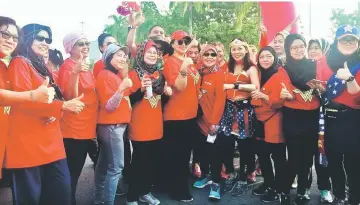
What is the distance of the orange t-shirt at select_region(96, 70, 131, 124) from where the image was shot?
354cm

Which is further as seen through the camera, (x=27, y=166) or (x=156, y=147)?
(x=156, y=147)

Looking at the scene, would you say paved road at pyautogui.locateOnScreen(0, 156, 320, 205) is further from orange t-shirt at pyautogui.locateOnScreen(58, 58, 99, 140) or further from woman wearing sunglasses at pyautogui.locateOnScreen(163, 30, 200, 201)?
orange t-shirt at pyautogui.locateOnScreen(58, 58, 99, 140)

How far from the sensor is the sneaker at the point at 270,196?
13.7 ft

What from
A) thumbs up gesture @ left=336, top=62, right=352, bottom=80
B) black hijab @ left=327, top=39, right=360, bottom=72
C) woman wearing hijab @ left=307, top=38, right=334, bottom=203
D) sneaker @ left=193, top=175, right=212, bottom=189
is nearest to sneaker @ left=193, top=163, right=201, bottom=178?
sneaker @ left=193, top=175, right=212, bottom=189

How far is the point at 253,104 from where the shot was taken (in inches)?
164

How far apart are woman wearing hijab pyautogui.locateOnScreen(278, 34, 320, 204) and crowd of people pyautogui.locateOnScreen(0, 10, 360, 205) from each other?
11 mm

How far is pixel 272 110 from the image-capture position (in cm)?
404

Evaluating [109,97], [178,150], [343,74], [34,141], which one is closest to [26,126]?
[34,141]

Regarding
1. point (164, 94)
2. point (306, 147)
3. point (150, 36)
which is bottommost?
point (306, 147)

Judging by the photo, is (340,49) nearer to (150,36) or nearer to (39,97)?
(150,36)

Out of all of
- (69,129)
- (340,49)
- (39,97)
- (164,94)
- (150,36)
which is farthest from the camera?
(150,36)

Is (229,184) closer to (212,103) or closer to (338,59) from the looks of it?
(212,103)

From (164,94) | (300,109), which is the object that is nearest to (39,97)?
(164,94)

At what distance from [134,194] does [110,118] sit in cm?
94
